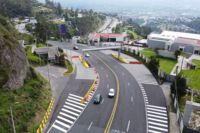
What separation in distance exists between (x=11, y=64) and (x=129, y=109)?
26568 mm

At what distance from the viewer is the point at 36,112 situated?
46.0m

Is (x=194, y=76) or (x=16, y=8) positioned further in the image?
(x=16, y=8)

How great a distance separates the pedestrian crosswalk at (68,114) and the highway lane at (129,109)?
25.5ft

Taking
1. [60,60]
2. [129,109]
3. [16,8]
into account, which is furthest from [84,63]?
[16,8]

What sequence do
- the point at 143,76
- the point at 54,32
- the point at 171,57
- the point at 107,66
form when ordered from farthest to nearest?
the point at 54,32, the point at 171,57, the point at 107,66, the point at 143,76

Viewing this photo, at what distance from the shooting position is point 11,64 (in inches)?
1991

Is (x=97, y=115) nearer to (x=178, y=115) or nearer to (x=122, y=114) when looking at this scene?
(x=122, y=114)

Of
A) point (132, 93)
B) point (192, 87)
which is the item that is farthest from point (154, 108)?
point (192, 87)

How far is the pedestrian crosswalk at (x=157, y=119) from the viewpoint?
43109 mm

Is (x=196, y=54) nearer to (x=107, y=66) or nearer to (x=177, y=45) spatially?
(x=177, y=45)

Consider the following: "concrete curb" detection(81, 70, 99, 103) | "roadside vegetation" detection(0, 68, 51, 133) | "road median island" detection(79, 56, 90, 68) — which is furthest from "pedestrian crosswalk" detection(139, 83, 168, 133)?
"road median island" detection(79, 56, 90, 68)

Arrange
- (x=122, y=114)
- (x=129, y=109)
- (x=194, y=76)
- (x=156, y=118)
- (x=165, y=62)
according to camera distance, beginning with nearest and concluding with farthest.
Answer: (x=156, y=118), (x=122, y=114), (x=129, y=109), (x=194, y=76), (x=165, y=62)

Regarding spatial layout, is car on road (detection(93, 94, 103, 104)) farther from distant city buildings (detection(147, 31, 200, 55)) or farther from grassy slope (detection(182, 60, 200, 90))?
distant city buildings (detection(147, 31, 200, 55))

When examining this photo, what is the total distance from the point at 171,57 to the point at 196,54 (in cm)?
1032
